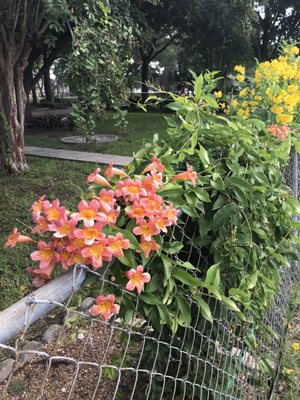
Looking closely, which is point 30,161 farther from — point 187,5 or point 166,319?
point 187,5

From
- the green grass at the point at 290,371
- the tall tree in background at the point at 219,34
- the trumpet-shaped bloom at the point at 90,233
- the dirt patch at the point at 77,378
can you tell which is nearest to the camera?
the trumpet-shaped bloom at the point at 90,233

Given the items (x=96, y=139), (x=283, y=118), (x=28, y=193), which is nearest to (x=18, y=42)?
(x=28, y=193)

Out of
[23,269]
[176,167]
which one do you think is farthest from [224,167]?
[23,269]

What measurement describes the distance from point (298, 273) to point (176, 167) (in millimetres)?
2109

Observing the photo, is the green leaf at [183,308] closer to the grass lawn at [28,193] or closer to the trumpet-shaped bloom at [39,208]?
the trumpet-shaped bloom at [39,208]

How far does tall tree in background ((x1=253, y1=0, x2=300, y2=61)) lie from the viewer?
18175 mm

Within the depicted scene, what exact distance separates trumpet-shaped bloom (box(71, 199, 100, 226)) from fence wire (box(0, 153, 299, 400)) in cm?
11

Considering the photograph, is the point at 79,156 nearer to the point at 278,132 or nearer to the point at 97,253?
the point at 278,132

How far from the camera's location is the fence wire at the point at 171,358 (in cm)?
140

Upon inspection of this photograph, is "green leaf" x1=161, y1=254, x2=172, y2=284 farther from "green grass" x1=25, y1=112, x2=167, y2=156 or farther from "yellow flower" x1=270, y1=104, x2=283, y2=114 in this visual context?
"green grass" x1=25, y1=112, x2=167, y2=156

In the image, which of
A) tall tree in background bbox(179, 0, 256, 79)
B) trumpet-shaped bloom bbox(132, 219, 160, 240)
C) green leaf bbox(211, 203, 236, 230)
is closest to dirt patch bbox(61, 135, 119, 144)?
tall tree in background bbox(179, 0, 256, 79)

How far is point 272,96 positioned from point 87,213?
1897mm

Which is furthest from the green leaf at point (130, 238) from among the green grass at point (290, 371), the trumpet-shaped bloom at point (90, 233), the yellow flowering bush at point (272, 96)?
the green grass at point (290, 371)

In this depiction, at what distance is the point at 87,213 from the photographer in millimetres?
933
